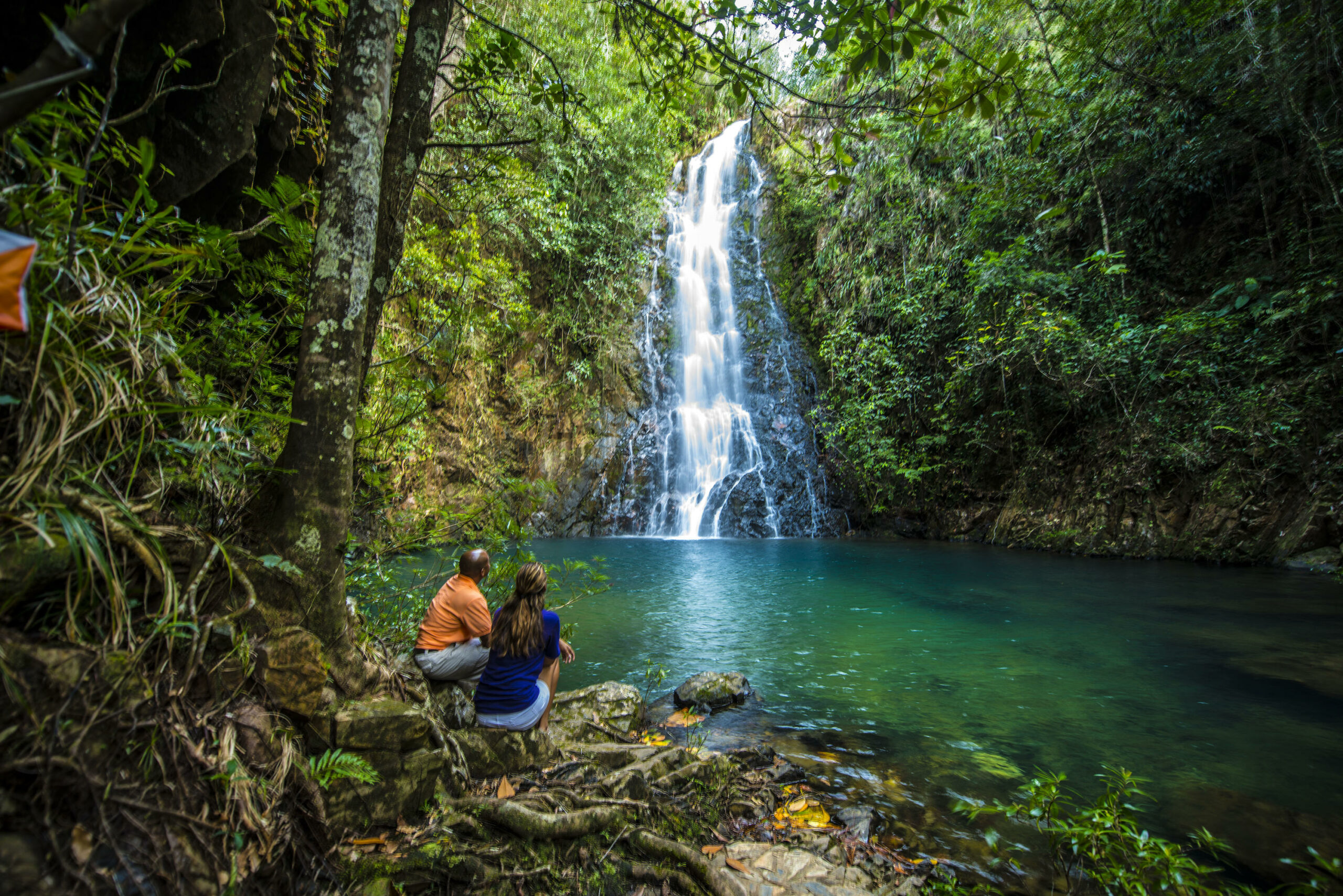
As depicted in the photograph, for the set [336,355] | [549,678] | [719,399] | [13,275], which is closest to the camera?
[13,275]

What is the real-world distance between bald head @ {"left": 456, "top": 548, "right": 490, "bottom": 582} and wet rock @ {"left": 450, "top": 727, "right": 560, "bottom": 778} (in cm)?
93

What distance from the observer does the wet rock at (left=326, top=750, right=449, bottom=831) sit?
76.8 inches

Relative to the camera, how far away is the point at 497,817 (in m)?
2.16

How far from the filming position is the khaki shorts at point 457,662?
10.1 ft

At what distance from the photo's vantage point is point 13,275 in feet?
4.10

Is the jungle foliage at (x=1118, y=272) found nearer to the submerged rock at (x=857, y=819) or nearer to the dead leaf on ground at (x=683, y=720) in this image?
the dead leaf on ground at (x=683, y=720)

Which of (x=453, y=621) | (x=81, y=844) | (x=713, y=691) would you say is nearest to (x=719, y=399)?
(x=713, y=691)

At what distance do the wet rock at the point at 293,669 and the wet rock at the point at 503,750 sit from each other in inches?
30.8

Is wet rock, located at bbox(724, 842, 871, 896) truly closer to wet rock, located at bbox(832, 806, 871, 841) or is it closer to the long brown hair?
wet rock, located at bbox(832, 806, 871, 841)

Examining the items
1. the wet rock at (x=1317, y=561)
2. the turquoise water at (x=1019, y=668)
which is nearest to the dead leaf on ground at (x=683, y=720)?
the turquoise water at (x=1019, y=668)

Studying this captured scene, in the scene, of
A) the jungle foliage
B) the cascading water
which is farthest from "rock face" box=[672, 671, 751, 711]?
the cascading water

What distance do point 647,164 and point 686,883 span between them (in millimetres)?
18516

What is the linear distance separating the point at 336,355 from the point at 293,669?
4.03 feet

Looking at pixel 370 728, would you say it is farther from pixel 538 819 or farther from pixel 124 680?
pixel 124 680
